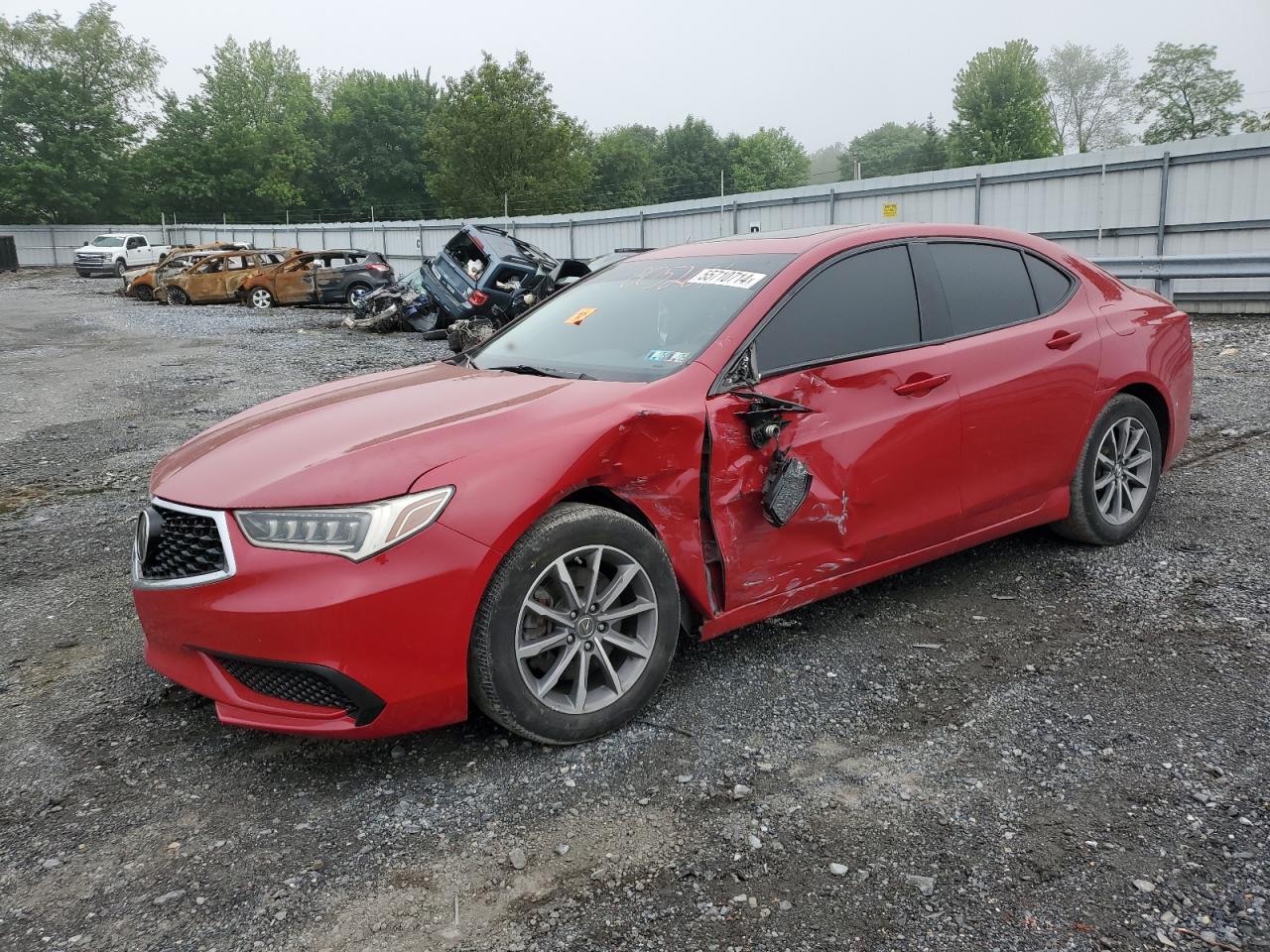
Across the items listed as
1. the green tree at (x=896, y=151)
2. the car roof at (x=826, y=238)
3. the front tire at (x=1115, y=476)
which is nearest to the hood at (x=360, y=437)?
the car roof at (x=826, y=238)

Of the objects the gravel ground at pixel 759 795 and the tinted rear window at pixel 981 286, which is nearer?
the gravel ground at pixel 759 795

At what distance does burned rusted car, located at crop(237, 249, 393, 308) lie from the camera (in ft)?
75.9

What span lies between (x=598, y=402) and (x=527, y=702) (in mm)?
970

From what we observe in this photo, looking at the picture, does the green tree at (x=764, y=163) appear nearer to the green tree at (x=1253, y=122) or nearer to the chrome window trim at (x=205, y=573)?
the green tree at (x=1253, y=122)

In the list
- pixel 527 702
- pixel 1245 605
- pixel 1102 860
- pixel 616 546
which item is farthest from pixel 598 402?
pixel 1245 605

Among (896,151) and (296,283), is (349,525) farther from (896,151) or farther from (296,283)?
(896,151)

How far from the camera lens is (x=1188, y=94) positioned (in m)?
65.9

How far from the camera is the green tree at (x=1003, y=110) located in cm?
6556

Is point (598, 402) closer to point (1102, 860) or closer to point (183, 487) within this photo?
point (183, 487)

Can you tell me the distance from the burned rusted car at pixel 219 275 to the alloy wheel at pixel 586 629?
903 inches

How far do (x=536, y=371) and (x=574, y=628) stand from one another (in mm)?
1145

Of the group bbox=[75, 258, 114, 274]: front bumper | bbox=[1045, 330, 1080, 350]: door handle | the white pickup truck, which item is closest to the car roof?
bbox=[1045, 330, 1080, 350]: door handle

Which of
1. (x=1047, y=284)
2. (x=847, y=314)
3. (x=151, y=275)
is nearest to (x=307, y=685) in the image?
(x=847, y=314)

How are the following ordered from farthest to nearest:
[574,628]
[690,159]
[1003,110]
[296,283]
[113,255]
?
1. [690,159]
2. [1003,110]
3. [113,255]
4. [296,283]
5. [574,628]
